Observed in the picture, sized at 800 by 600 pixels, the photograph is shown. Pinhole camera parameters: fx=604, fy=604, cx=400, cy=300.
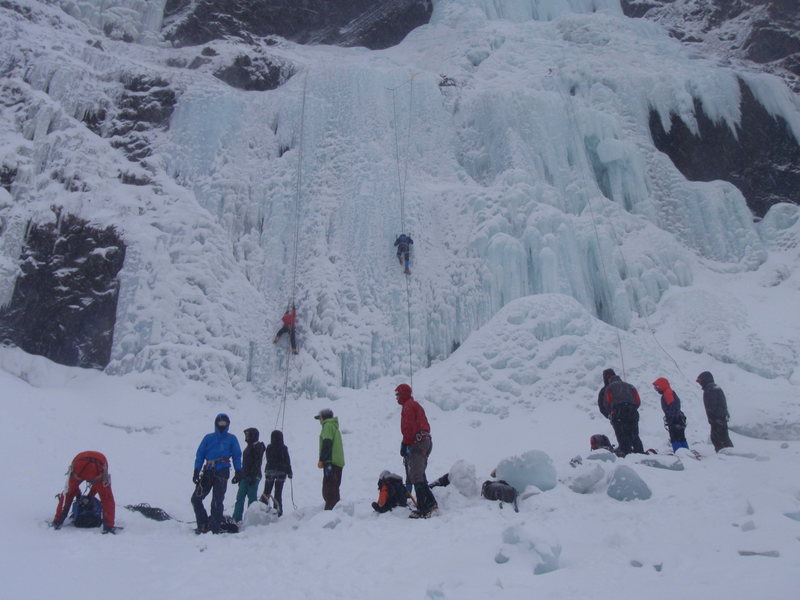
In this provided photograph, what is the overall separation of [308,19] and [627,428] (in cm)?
2205

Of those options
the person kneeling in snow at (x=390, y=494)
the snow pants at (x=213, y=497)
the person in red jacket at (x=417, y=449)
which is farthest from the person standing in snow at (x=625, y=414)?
the snow pants at (x=213, y=497)

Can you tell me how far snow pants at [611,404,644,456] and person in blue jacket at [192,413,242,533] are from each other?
16.4 ft

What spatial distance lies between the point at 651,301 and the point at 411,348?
22.1 feet

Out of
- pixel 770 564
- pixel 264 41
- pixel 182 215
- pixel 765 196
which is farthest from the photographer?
pixel 264 41

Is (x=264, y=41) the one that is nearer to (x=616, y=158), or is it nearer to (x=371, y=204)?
(x=371, y=204)

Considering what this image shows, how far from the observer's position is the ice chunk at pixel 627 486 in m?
5.76

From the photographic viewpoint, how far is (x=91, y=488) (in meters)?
6.41

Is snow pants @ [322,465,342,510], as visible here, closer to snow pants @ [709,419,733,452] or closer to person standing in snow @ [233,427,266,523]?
person standing in snow @ [233,427,266,523]

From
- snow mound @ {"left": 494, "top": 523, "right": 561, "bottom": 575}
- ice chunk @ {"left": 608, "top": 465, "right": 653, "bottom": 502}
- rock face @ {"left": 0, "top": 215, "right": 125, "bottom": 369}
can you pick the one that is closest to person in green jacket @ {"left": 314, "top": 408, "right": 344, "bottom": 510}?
snow mound @ {"left": 494, "top": 523, "right": 561, "bottom": 575}

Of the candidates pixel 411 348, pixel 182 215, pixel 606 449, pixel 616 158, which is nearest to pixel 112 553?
pixel 606 449

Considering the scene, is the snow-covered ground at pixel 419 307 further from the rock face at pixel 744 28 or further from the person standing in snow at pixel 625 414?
the rock face at pixel 744 28

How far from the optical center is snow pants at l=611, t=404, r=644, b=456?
8.19 meters

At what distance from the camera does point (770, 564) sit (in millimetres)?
3648

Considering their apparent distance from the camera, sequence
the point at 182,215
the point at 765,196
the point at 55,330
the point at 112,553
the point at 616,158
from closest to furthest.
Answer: the point at 112,553, the point at 55,330, the point at 182,215, the point at 616,158, the point at 765,196
